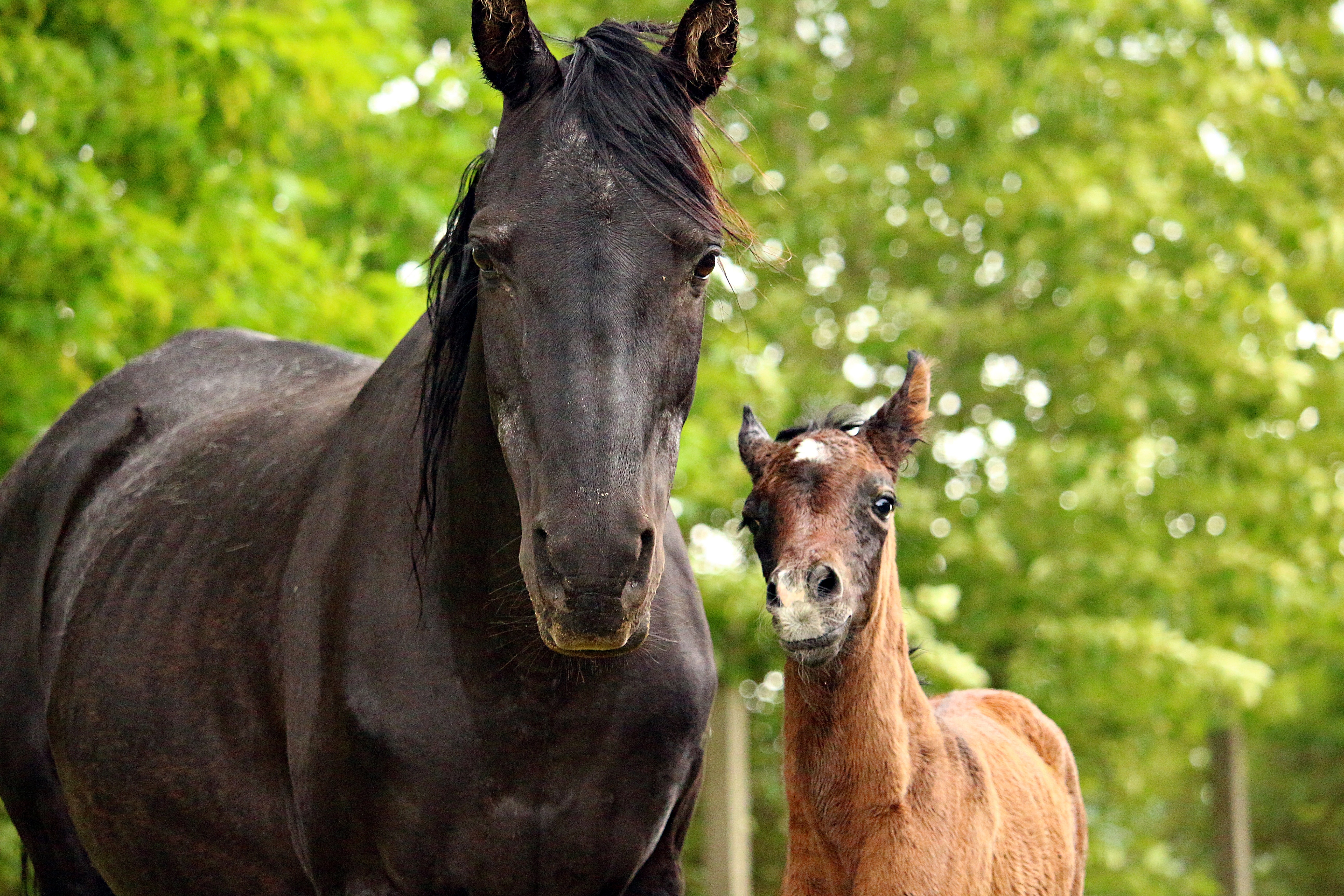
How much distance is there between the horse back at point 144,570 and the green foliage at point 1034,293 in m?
3.22

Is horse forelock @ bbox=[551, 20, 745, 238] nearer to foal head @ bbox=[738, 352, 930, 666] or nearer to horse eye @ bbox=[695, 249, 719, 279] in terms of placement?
horse eye @ bbox=[695, 249, 719, 279]

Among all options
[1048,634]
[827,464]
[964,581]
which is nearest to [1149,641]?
[1048,634]

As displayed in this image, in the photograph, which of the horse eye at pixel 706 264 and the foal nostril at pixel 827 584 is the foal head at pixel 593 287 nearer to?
the horse eye at pixel 706 264

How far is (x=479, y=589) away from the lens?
2.71 m

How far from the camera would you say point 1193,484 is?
11289 millimetres

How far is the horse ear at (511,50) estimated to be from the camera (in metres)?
2.50

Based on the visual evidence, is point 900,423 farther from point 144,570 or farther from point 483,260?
point 144,570

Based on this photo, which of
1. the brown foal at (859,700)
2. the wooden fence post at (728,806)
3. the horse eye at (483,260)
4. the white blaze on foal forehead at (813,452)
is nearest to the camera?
the horse eye at (483,260)

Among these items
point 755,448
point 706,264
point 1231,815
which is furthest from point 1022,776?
point 1231,815

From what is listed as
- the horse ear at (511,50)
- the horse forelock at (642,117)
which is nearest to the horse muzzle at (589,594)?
the horse forelock at (642,117)

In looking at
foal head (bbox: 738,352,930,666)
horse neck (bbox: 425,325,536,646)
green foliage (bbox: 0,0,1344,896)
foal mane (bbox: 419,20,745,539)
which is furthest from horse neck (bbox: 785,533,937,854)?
green foliage (bbox: 0,0,1344,896)

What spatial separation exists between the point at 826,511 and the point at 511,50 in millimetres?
1454

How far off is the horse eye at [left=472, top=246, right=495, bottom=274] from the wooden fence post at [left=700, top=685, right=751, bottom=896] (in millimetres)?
7593

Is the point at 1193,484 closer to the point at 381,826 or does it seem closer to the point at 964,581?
the point at 964,581
